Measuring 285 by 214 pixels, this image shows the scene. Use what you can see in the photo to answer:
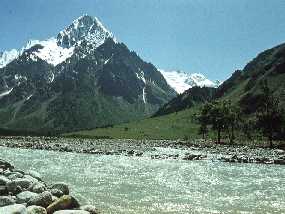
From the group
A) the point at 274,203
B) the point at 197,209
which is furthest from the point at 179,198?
the point at 274,203

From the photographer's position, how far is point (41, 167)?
57562mm

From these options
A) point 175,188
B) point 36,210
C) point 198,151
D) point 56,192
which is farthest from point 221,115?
point 36,210

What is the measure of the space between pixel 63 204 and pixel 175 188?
48.4 ft

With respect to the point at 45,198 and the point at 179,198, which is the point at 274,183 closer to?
the point at 179,198

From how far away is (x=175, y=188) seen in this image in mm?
40031

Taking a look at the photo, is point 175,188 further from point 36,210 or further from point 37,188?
point 36,210

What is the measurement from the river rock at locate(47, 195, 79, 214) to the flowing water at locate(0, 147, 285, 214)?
7.61ft

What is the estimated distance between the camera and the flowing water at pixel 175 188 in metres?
31.1

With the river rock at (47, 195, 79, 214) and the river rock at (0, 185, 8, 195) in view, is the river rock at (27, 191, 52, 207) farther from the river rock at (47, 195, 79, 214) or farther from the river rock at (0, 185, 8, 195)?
the river rock at (0, 185, 8, 195)

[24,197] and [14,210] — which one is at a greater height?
[24,197]

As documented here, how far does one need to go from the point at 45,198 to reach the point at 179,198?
1078cm

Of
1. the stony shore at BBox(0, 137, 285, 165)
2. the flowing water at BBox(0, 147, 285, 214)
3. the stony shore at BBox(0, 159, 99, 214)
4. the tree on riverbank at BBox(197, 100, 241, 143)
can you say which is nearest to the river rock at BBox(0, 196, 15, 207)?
the stony shore at BBox(0, 159, 99, 214)

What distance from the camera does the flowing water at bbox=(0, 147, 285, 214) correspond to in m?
31.1

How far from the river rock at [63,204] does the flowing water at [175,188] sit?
2.32 meters
